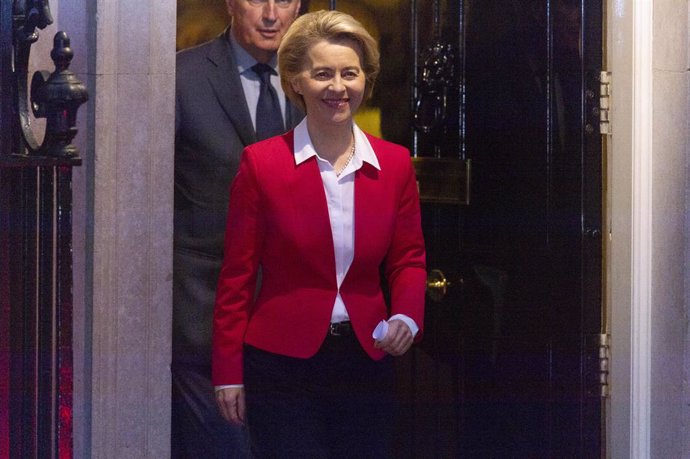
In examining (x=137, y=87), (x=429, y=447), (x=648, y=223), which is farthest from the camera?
(x=429, y=447)

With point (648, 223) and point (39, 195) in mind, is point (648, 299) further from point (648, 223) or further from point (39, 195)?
point (39, 195)

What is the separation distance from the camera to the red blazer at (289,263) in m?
2.87

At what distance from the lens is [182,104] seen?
324 centimetres

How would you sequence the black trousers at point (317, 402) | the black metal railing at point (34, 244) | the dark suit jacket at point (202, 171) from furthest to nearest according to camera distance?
the dark suit jacket at point (202, 171)
the black trousers at point (317, 402)
the black metal railing at point (34, 244)

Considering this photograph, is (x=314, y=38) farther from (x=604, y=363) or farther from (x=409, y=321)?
(x=604, y=363)

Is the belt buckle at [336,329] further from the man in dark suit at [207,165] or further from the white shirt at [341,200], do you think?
the man in dark suit at [207,165]

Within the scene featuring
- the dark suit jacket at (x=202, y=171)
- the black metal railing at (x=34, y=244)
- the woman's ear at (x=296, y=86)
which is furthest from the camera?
the dark suit jacket at (x=202, y=171)

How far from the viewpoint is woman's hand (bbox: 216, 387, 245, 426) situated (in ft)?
9.41

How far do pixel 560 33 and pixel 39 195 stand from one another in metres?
1.78

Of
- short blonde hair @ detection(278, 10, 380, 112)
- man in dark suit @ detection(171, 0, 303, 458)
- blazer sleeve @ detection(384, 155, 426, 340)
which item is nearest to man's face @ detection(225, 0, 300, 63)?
man in dark suit @ detection(171, 0, 303, 458)

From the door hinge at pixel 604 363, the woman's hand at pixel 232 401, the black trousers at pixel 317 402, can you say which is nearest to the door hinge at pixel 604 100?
the door hinge at pixel 604 363

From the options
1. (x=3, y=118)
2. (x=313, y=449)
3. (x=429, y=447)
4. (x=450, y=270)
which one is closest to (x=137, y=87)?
(x=3, y=118)

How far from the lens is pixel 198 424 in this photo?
3.31 meters

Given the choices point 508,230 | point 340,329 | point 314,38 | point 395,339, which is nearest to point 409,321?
point 395,339
